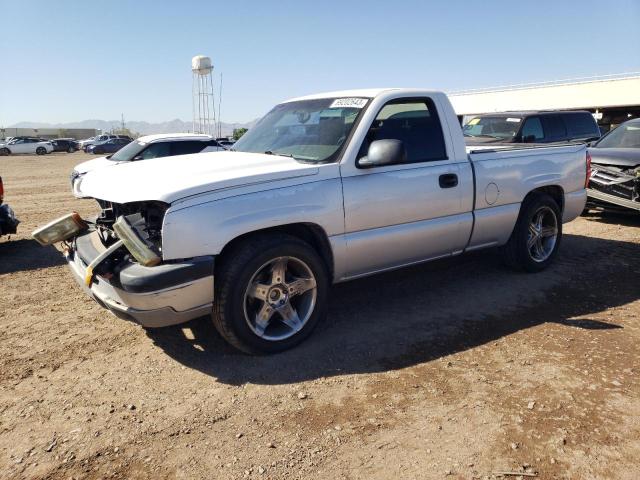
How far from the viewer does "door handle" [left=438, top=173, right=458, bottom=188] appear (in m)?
4.54

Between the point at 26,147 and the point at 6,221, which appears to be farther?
the point at 26,147

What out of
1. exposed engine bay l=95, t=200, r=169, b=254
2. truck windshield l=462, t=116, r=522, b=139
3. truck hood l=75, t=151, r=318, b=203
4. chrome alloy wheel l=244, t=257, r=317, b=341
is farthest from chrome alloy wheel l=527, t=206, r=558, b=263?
truck windshield l=462, t=116, r=522, b=139

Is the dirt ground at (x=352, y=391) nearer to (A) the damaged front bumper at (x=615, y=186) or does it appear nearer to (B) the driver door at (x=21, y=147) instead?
(A) the damaged front bumper at (x=615, y=186)

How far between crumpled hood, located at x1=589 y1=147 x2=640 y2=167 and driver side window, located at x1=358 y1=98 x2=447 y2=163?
192 inches

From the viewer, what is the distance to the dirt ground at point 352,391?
270cm

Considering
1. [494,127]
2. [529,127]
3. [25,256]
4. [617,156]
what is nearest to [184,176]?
[25,256]

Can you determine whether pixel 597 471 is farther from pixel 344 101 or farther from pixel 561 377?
pixel 344 101

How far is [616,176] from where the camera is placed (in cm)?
798

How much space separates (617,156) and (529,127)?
2.71 metres

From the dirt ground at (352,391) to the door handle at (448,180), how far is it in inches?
44.3

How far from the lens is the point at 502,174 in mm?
5051

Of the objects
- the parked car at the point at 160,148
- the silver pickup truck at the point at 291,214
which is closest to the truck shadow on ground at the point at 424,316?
the silver pickup truck at the point at 291,214

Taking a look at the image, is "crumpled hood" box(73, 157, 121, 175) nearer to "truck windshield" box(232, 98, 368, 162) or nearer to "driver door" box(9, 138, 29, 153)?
"truck windshield" box(232, 98, 368, 162)

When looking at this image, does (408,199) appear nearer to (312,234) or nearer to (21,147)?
(312,234)
